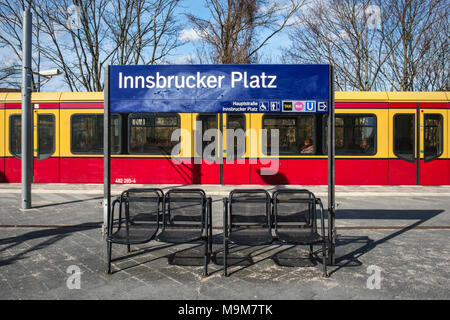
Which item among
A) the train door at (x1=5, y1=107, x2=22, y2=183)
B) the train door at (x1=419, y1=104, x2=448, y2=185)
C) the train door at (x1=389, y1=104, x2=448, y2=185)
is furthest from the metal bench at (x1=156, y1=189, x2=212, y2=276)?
the train door at (x1=5, y1=107, x2=22, y2=183)

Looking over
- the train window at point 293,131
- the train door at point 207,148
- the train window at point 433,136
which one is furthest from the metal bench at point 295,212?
the train window at point 433,136

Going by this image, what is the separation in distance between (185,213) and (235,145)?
6730 millimetres

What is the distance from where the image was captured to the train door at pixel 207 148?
37.1 feet

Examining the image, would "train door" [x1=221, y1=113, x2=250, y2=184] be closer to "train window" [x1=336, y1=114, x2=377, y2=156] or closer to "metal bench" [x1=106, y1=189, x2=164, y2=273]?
"train window" [x1=336, y1=114, x2=377, y2=156]

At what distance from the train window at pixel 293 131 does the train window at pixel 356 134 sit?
0.84 m

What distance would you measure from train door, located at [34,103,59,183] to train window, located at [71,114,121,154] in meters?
0.59

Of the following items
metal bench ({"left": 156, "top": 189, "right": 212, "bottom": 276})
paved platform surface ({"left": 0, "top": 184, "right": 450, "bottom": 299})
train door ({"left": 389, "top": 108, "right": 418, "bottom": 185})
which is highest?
train door ({"left": 389, "top": 108, "right": 418, "bottom": 185})

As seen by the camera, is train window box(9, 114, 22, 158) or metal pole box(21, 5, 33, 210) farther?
train window box(9, 114, 22, 158)

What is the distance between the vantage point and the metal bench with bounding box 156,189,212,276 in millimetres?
4531

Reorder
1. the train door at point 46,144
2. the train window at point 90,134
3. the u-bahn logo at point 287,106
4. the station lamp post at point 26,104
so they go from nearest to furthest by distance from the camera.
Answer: the u-bahn logo at point 287,106, the station lamp post at point 26,104, the train window at point 90,134, the train door at point 46,144

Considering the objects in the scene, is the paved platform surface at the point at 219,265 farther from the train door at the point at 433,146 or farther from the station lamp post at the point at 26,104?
the train door at the point at 433,146

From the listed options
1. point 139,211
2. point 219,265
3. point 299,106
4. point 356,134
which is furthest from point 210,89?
point 356,134

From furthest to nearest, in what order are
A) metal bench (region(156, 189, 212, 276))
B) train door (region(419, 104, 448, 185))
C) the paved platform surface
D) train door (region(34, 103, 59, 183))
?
train door (region(34, 103, 59, 183)), train door (region(419, 104, 448, 185)), metal bench (region(156, 189, 212, 276)), the paved platform surface

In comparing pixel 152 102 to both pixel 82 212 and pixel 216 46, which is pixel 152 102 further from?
pixel 216 46
